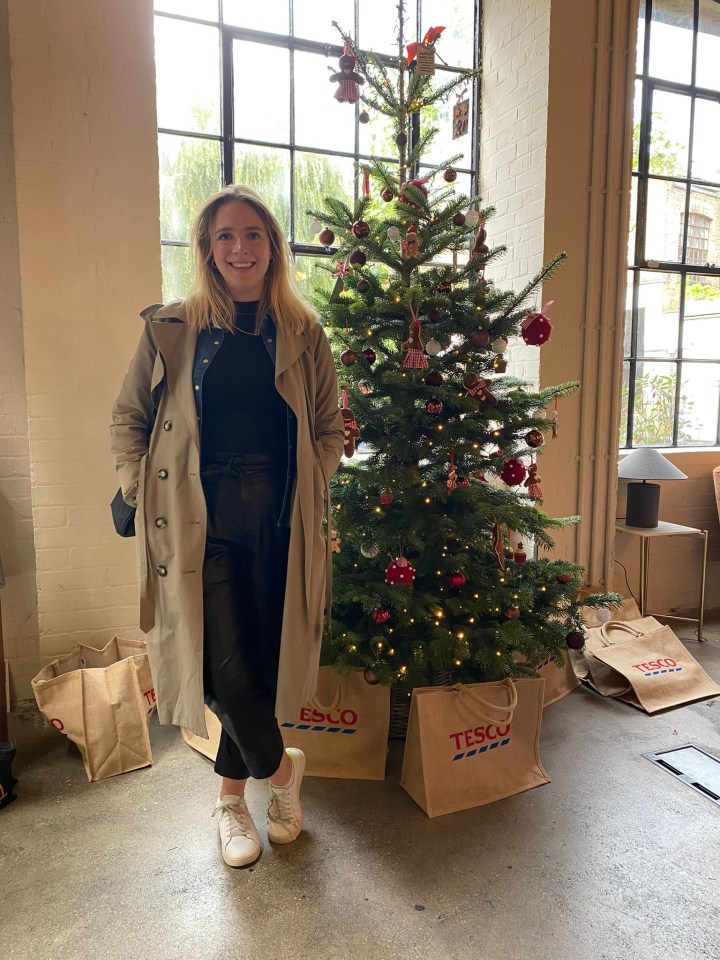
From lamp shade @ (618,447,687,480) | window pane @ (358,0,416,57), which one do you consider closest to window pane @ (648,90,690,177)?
window pane @ (358,0,416,57)

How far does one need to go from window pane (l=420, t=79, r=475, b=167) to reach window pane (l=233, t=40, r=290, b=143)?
69cm

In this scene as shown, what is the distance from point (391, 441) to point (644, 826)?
134 cm

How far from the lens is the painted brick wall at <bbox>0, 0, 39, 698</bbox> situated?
2.29m

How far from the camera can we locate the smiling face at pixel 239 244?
1551 millimetres

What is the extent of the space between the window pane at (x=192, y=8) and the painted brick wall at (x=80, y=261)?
557 mm

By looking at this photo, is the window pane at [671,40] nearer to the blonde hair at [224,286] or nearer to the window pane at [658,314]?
the window pane at [658,314]

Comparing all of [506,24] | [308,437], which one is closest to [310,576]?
[308,437]

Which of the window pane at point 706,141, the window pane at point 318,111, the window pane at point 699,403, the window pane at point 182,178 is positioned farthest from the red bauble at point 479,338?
the window pane at point 706,141

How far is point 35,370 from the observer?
2316 millimetres

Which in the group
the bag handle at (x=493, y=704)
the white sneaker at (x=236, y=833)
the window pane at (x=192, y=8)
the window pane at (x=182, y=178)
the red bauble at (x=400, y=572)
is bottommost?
the white sneaker at (x=236, y=833)

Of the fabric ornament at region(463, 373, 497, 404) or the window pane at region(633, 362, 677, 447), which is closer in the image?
the fabric ornament at region(463, 373, 497, 404)

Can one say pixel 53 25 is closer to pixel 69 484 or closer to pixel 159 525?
pixel 69 484

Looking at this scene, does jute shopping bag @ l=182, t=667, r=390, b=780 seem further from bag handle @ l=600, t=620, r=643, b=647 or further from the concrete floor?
bag handle @ l=600, t=620, r=643, b=647

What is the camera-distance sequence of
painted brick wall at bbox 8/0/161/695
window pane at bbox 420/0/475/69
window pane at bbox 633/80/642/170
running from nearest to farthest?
painted brick wall at bbox 8/0/161/695 → window pane at bbox 420/0/475/69 → window pane at bbox 633/80/642/170
